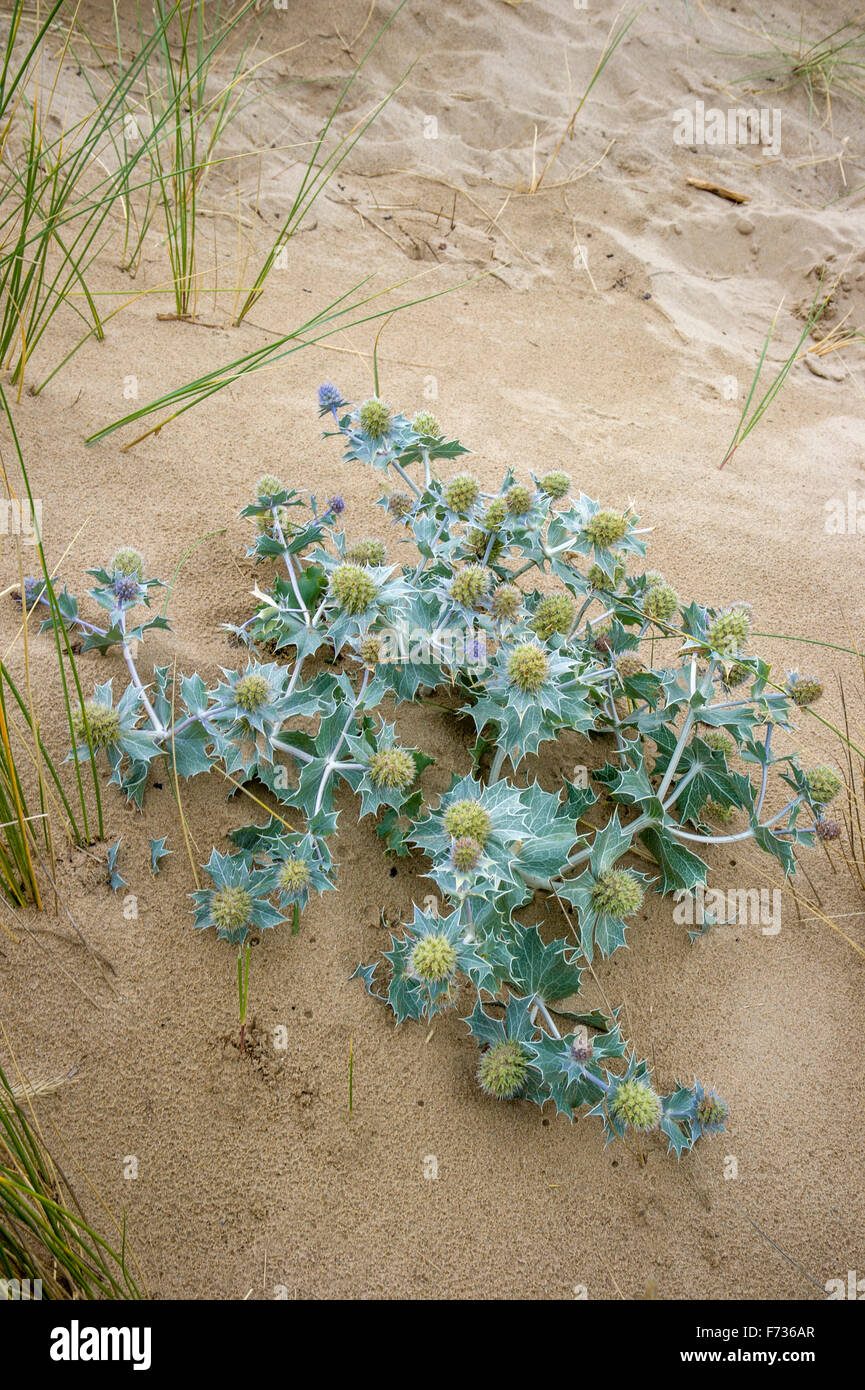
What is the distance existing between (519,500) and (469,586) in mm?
225

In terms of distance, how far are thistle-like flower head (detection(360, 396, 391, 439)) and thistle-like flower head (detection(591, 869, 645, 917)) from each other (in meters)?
1.15

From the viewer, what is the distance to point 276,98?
4102 mm

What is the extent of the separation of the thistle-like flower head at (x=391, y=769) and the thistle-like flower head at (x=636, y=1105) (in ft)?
2.27

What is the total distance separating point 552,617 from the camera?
6.34 ft

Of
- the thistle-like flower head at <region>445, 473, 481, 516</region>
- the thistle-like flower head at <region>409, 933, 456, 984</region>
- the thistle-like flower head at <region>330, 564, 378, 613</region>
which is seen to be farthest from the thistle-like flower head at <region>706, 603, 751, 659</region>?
the thistle-like flower head at <region>409, 933, 456, 984</region>

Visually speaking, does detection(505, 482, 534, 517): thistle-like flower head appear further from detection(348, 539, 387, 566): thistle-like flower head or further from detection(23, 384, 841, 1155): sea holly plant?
detection(348, 539, 387, 566): thistle-like flower head

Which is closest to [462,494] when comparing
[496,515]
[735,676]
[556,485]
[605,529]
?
[496,515]

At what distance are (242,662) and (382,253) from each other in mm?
2314

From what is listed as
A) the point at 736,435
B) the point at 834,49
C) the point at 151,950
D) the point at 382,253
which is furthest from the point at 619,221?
the point at 151,950

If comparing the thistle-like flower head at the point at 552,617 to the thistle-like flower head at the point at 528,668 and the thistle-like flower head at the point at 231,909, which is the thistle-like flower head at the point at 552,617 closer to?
the thistle-like flower head at the point at 528,668

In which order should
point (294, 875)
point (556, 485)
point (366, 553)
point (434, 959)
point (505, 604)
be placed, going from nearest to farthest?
point (434, 959) → point (294, 875) → point (505, 604) → point (366, 553) → point (556, 485)

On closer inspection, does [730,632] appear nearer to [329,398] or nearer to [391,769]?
[391,769]

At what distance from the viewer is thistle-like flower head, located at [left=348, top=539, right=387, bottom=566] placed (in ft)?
6.42
